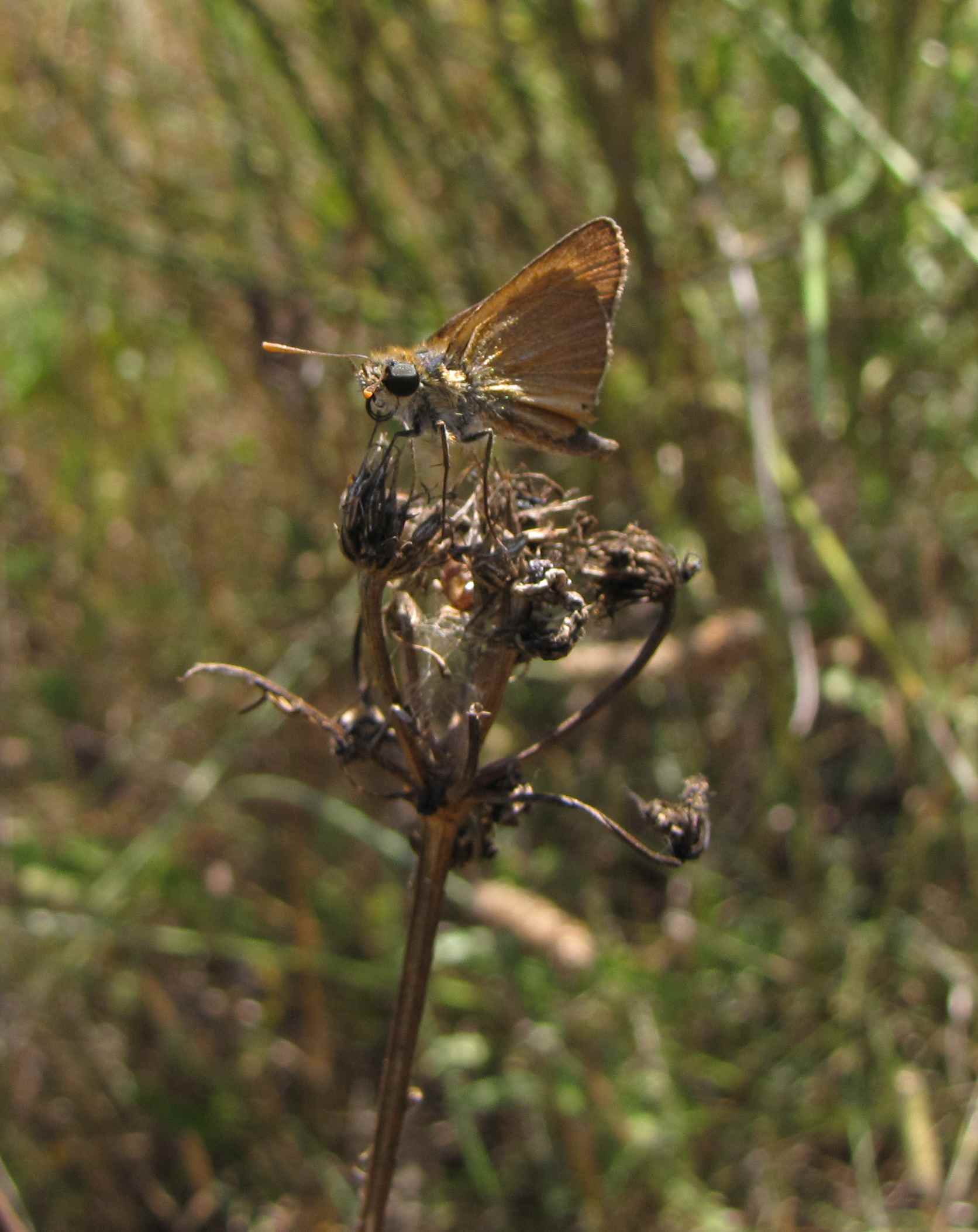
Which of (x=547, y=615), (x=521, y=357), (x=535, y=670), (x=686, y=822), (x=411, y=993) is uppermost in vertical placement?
(x=535, y=670)

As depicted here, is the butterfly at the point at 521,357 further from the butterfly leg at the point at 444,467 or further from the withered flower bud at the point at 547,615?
the withered flower bud at the point at 547,615

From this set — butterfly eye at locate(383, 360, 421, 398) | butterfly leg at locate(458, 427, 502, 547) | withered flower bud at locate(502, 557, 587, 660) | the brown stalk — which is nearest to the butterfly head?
butterfly eye at locate(383, 360, 421, 398)

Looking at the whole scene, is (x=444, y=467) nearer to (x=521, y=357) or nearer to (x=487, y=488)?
(x=487, y=488)

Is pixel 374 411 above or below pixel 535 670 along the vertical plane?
below

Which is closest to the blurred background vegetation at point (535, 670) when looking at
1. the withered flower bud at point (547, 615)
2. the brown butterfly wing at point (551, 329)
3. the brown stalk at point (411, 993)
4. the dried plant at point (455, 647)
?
the brown butterfly wing at point (551, 329)

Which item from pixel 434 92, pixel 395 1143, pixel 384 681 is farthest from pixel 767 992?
pixel 434 92

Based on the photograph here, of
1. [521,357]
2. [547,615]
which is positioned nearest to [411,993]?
[547,615]

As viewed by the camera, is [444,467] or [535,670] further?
[535,670]

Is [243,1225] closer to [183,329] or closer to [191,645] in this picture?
[191,645]

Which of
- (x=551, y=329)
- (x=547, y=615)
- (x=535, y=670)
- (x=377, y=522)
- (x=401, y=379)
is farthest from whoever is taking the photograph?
(x=535, y=670)
